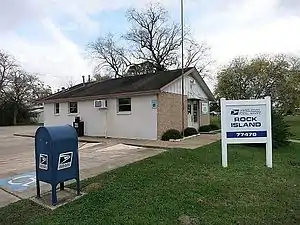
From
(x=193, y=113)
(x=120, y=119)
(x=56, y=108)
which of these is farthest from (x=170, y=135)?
(x=56, y=108)

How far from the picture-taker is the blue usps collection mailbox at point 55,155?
5.63 m

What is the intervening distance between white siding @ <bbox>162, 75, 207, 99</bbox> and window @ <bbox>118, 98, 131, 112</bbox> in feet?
6.88

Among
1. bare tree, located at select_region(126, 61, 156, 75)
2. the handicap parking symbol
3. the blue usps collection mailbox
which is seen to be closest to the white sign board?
the blue usps collection mailbox

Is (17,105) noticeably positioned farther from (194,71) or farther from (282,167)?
(282,167)

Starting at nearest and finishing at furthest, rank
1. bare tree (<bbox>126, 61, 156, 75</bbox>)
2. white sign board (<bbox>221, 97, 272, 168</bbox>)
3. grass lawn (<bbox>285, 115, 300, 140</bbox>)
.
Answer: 1. white sign board (<bbox>221, 97, 272, 168</bbox>)
2. grass lawn (<bbox>285, 115, 300, 140</bbox>)
3. bare tree (<bbox>126, 61, 156, 75</bbox>)

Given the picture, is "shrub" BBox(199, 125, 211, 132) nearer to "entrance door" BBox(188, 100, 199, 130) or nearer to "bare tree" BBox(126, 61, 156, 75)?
"entrance door" BBox(188, 100, 199, 130)

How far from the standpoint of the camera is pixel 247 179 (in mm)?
7273

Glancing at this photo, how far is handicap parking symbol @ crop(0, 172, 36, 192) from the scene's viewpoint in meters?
7.12

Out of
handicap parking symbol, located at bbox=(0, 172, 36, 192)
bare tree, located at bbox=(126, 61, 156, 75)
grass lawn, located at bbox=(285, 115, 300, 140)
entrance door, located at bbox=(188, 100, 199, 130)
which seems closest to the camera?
handicap parking symbol, located at bbox=(0, 172, 36, 192)

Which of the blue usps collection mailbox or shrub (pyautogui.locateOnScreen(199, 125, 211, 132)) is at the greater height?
the blue usps collection mailbox

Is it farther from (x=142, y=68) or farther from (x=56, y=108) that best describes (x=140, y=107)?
(x=142, y=68)

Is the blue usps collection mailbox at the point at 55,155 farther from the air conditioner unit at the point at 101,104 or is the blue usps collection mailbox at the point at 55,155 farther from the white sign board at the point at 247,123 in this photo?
the air conditioner unit at the point at 101,104

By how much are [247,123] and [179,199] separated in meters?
4.21

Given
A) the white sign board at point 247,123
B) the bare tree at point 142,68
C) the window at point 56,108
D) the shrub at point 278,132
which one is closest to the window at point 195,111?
the shrub at point 278,132
